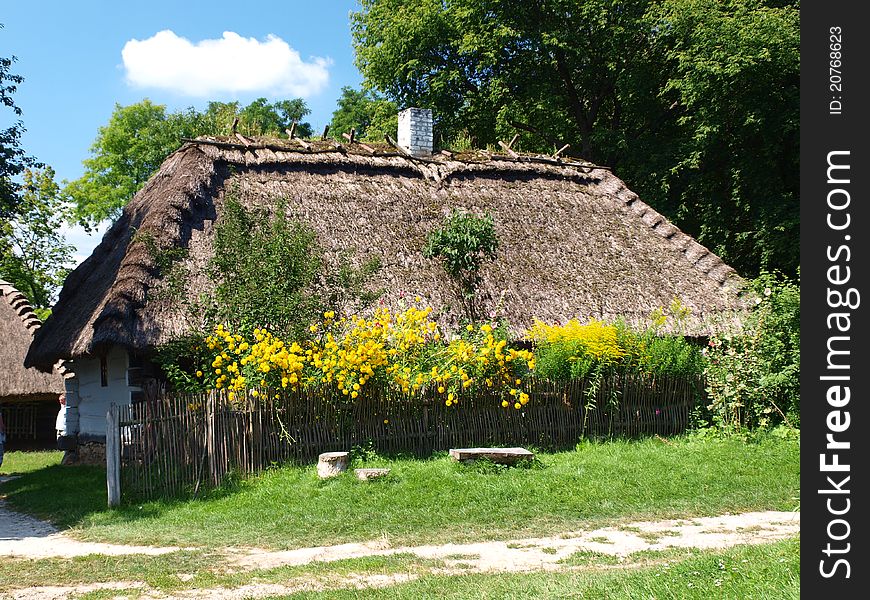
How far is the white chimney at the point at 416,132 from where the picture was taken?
18.2 m

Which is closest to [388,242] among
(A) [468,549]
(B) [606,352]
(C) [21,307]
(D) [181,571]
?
(B) [606,352]

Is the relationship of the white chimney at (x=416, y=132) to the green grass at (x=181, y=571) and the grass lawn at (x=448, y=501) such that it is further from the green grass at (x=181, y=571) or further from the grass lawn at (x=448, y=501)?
the green grass at (x=181, y=571)

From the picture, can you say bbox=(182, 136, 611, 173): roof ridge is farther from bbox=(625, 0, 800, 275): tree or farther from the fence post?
the fence post

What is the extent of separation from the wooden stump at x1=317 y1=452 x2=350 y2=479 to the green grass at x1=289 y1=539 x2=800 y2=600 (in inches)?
156

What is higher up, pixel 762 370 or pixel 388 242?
pixel 388 242

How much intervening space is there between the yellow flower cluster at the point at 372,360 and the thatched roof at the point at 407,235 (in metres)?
1.66

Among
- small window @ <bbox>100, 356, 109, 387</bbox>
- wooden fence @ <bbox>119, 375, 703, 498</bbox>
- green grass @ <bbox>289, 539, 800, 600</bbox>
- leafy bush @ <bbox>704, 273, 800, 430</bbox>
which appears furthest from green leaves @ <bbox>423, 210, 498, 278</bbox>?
green grass @ <bbox>289, 539, 800, 600</bbox>

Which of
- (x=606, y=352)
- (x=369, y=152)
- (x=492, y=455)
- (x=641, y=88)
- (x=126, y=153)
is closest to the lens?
(x=492, y=455)

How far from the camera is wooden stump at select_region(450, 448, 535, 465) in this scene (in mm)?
10367

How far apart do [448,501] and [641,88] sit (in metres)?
18.0

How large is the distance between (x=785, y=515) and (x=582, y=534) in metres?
2.36

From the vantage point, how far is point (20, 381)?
63.1ft

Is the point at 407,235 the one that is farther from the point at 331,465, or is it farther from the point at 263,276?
the point at 331,465

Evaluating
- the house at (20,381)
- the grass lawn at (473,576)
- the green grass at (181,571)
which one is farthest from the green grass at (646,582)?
the house at (20,381)
